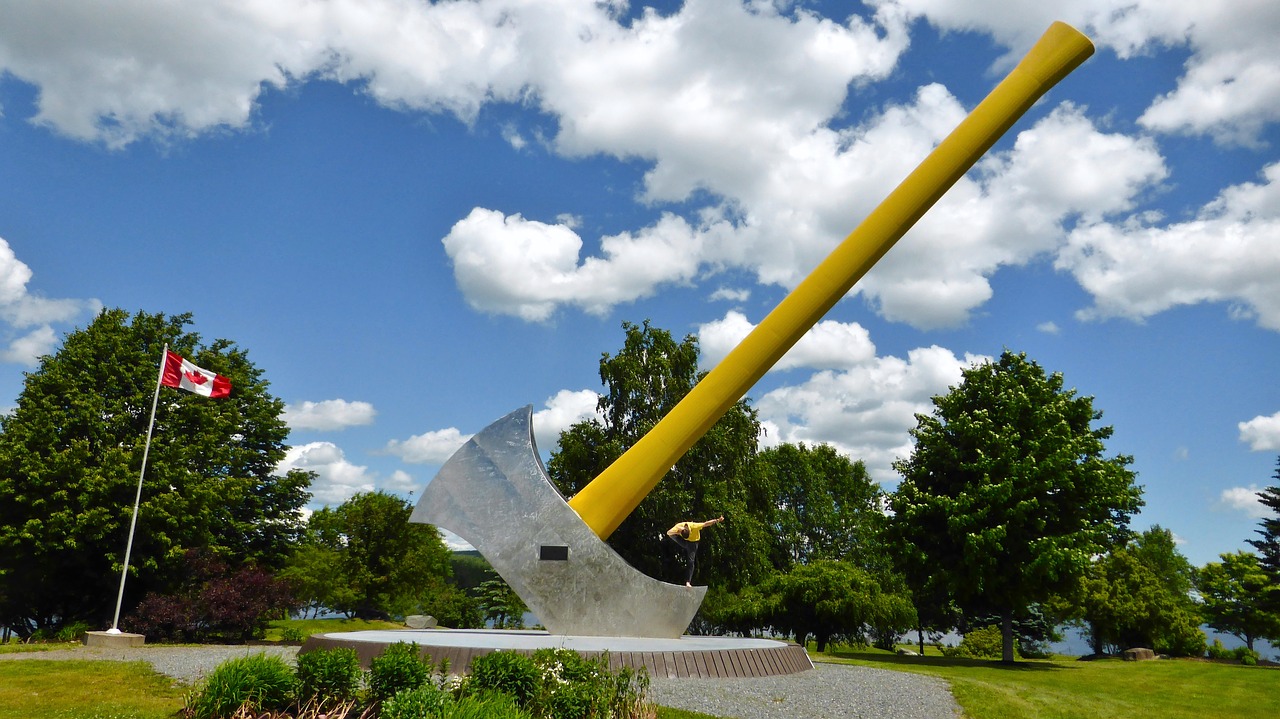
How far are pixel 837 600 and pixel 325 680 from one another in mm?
23576

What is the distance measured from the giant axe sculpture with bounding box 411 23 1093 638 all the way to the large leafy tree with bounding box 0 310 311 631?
1496 cm

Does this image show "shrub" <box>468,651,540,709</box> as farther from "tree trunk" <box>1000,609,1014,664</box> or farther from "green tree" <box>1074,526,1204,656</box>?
"green tree" <box>1074,526,1204,656</box>

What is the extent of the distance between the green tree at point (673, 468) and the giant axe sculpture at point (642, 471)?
15029 mm

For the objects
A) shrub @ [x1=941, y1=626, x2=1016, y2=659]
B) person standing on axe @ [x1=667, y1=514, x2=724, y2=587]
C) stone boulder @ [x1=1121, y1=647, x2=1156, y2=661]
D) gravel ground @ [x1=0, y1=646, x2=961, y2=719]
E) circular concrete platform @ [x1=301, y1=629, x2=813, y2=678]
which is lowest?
shrub @ [x1=941, y1=626, x2=1016, y2=659]

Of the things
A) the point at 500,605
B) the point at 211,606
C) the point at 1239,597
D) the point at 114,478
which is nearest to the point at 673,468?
the point at 500,605

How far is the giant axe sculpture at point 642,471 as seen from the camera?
43.5 ft

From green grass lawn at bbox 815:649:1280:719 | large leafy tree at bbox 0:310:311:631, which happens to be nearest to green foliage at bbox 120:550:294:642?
large leafy tree at bbox 0:310:311:631

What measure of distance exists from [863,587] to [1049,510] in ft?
25.9

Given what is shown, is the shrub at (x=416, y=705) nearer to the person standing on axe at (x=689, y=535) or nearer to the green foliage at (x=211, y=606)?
the person standing on axe at (x=689, y=535)

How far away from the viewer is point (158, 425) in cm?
2512

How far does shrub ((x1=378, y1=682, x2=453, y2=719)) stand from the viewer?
21.0 ft

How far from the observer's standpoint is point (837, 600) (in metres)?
28.0

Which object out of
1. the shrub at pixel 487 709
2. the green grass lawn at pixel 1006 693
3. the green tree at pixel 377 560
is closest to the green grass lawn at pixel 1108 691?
the green grass lawn at pixel 1006 693

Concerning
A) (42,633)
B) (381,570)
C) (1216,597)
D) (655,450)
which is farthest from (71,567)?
(1216,597)
